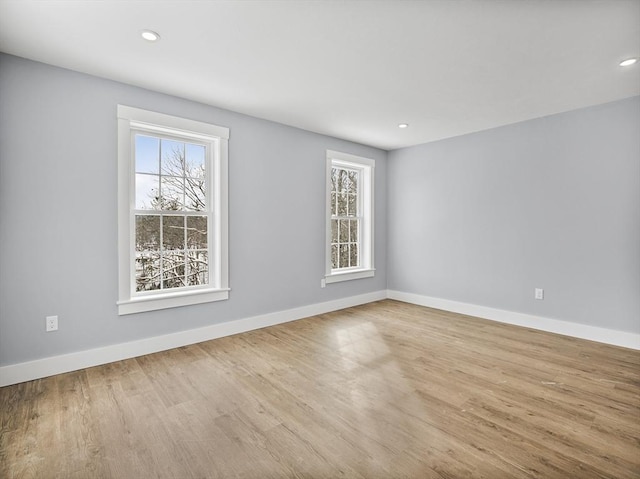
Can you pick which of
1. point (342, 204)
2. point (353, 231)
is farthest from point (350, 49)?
point (353, 231)

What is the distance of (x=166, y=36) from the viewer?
228cm

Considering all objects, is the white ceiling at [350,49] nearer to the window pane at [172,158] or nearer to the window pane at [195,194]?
the window pane at [172,158]

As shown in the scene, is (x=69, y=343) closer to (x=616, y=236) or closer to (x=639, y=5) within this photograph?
(x=639, y=5)

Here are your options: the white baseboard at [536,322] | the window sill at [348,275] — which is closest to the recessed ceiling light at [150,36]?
the window sill at [348,275]

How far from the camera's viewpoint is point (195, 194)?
360cm

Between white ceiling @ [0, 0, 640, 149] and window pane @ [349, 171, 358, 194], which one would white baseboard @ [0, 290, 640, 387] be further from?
white ceiling @ [0, 0, 640, 149]

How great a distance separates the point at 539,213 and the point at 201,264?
4.12 meters

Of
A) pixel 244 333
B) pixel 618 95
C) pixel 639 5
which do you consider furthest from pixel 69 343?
pixel 618 95

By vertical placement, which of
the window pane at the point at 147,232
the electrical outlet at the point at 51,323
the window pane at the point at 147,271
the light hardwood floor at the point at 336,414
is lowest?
the light hardwood floor at the point at 336,414

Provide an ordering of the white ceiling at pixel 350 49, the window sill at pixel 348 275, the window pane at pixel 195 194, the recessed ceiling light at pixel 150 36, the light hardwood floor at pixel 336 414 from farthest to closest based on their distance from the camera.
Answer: the window sill at pixel 348 275, the window pane at pixel 195 194, the recessed ceiling light at pixel 150 36, the white ceiling at pixel 350 49, the light hardwood floor at pixel 336 414

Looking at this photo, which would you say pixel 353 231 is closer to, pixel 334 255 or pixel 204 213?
pixel 334 255

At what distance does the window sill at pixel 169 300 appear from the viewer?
3.01 metres

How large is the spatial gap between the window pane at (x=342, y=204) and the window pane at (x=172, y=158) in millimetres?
2460

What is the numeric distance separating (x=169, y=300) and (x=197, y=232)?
0.80 metres
